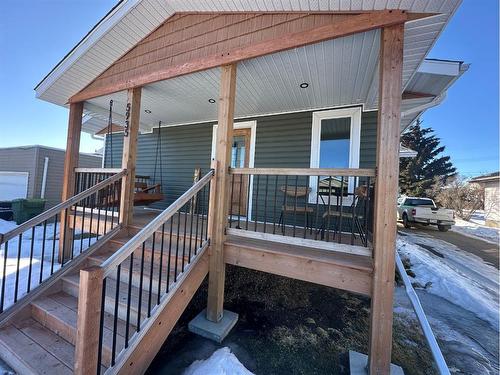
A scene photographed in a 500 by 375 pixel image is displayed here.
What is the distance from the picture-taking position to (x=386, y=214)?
1.95 m

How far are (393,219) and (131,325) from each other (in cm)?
A: 240

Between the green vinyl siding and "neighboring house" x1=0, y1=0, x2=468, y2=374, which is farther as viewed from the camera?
the green vinyl siding

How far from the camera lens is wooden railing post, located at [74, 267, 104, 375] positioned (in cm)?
134

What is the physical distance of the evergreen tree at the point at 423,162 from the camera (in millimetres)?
18578

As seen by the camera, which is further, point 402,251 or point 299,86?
point 402,251

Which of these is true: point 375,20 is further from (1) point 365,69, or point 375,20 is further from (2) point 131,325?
(2) point 131,325

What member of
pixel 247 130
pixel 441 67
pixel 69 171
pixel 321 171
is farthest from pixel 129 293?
pixel 441 67

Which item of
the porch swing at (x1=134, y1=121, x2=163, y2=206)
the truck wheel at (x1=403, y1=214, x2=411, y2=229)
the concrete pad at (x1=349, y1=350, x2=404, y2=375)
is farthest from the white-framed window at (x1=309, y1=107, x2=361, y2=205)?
the truck wheel at (x1=403, y1=214, x2=411, y2=229)

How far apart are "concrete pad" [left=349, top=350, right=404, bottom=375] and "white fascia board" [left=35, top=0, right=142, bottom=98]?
472 centimetres

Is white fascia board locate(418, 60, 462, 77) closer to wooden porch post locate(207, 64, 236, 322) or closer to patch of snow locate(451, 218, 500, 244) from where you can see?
wooden porch post locate(207, 64, 236, 322)

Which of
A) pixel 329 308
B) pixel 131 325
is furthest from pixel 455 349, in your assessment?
pixel 131 325

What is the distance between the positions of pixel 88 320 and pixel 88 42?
3805 mm

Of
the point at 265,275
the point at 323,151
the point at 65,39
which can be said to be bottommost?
the point at 265,275

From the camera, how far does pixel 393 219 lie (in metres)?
1.94
